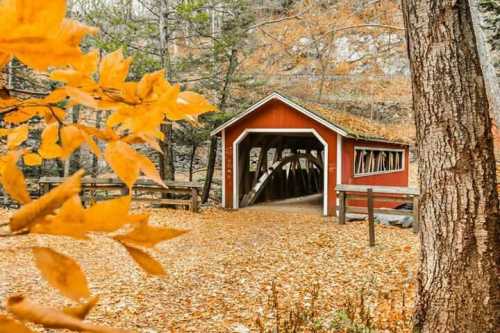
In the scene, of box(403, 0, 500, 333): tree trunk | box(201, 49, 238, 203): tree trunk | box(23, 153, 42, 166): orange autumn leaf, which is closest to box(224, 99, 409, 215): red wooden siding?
box(201, 49, 238, 203): tree trunk

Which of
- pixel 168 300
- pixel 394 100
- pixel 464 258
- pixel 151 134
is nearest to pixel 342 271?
pixel 168 300

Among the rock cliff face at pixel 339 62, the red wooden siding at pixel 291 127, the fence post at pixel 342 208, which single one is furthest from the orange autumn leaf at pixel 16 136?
the rock cliff face at pixel 339 62

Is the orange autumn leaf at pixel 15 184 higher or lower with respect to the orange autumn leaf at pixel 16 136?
lower

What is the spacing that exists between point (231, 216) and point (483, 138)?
28.8 feet

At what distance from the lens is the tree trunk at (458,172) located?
113 inches

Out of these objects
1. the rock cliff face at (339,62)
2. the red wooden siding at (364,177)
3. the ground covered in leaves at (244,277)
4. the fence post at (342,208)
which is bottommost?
the ground covered in leaves at (244,277)

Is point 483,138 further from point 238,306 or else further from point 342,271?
point 342,271

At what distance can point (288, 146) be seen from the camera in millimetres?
15148

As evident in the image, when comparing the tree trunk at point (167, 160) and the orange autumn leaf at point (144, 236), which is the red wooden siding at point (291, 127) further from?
the orange autumn leaf at point (144, 236)

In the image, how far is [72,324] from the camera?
0.76 feet

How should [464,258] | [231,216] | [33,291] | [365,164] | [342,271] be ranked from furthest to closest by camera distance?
1. [365,164]
2. [231,216]
3. [342,271]
4. [33,291]
5. [464,258]

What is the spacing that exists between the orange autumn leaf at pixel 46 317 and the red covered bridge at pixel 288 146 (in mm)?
11128

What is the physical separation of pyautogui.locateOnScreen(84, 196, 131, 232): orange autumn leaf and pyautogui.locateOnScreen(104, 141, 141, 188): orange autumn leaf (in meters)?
0.11

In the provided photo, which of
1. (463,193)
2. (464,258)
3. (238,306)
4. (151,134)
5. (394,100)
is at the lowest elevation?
(238,306)
